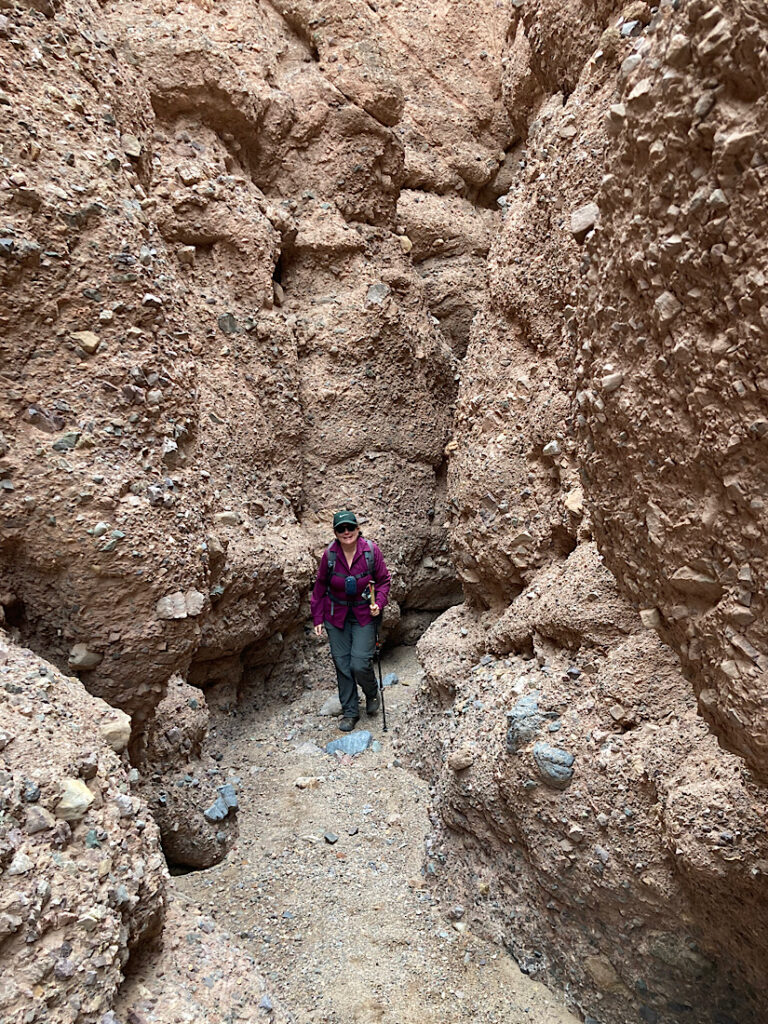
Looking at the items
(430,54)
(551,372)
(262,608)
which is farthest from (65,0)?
(430,54)

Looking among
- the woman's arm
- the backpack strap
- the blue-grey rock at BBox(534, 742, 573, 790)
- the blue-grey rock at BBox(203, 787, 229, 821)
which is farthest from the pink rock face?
the woman's arm

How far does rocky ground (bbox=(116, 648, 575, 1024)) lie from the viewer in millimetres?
2627

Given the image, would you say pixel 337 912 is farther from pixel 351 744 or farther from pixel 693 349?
pixel 693 349

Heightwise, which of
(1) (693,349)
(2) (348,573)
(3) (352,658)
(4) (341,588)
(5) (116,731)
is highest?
(1) (693,349)

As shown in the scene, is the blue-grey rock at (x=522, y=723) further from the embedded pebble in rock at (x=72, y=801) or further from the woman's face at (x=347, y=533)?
the woman's face at (x=347, y=533)

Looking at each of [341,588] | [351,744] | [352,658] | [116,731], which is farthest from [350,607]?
[116,731]

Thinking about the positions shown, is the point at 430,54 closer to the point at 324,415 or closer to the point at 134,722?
the point at 324,415

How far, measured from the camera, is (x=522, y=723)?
287 centimetres

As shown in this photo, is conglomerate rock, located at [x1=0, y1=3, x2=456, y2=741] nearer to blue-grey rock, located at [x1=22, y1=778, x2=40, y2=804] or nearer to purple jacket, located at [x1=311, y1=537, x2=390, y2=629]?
purple jacket, located at [x1=311, y1=537, x2=390, y2=629]

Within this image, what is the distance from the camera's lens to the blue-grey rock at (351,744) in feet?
14.6

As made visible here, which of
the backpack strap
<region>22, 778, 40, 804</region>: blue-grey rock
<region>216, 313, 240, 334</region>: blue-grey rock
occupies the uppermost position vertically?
<region>216, 313, 240, 334</region>: blue-grey rock

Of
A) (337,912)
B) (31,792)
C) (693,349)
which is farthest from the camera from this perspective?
(337,912)

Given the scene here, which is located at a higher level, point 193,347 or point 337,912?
point 193,347

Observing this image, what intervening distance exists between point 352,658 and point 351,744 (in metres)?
0.55
